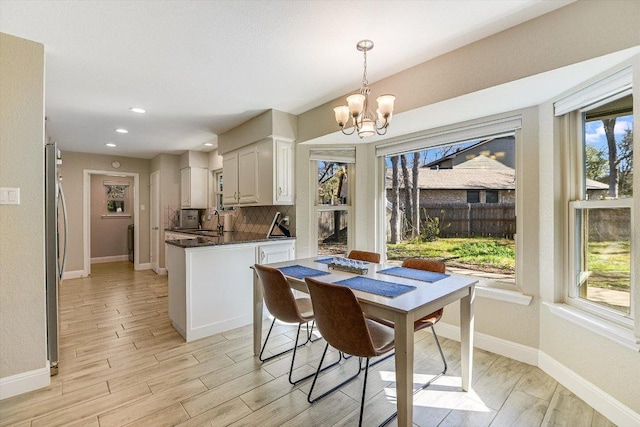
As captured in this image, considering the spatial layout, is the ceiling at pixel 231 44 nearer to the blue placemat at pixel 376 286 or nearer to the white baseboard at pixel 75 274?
the blue placemat at pixel 376 286

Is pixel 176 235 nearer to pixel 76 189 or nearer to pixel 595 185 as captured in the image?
pixel 76 189

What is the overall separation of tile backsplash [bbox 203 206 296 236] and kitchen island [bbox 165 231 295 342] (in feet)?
1.58

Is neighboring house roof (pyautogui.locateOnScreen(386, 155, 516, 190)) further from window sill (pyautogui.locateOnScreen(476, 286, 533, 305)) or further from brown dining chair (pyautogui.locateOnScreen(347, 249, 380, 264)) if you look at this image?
brown dining chair (pyautogui.locateOnScreen(347, 249, 380, 264))

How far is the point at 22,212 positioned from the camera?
6.73 feet

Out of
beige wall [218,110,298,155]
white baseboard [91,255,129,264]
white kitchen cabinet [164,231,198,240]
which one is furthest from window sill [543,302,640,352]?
white baseboard [91,255,129,264]

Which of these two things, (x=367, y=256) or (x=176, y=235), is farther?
(x=176, y=235)

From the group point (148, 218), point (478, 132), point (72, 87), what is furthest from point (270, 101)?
point (148, 218)

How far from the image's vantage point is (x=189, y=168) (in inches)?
224

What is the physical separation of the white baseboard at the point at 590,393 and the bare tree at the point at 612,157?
122cm

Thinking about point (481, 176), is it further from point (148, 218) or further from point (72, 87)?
point (148, 218)

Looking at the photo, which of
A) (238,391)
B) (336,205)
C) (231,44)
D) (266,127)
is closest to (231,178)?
(266,127)

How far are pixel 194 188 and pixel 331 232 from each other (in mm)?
3164

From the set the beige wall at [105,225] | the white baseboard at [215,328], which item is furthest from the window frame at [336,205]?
the beige wall at [105,225]

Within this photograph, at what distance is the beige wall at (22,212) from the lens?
1.99 metres
